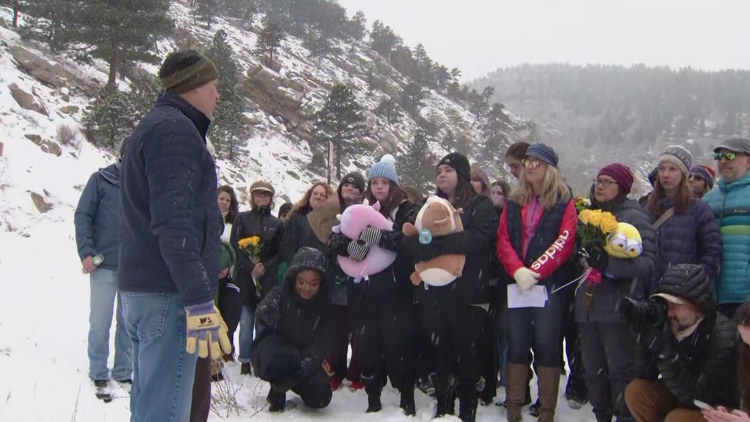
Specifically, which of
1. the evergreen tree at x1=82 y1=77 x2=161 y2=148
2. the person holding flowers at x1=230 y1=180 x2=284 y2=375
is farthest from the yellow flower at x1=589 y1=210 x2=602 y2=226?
the evergreen tree at x1=82 y1=77 x2=161 y2=148

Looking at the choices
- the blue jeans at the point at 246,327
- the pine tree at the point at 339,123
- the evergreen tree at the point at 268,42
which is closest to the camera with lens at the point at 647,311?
the blue jeans at the point at 246,327

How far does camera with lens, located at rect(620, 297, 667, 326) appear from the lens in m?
3.15

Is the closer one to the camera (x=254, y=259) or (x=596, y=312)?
(x=596, y=312)

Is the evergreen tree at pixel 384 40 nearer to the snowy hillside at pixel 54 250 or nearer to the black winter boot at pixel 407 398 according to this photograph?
the snowy hillside at pixel 54 250

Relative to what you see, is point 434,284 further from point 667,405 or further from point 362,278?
point 667,405

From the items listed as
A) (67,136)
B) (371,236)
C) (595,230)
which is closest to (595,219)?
(595,230)

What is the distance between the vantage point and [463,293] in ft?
13.2

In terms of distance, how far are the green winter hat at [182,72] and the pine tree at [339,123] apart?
1091 inches

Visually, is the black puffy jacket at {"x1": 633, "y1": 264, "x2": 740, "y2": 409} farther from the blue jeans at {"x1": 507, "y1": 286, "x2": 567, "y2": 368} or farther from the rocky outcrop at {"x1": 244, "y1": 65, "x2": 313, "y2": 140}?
the rocky outcrop at {"x1": 244, "y1": 65, "x2": 313, "y2": 140}

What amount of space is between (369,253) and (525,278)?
4.25ft

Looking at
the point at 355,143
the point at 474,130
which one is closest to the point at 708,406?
the point at 355,143

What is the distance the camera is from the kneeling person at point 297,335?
4.24 meters

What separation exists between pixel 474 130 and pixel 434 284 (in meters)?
54.0

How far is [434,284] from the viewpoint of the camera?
4051 millimetres
